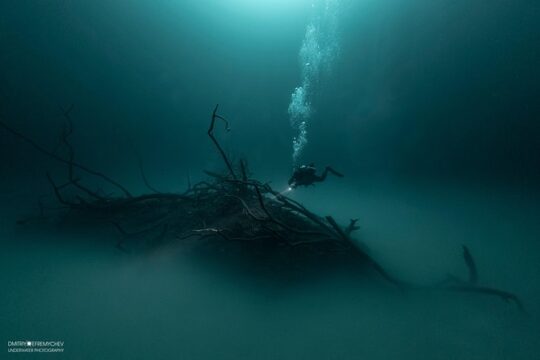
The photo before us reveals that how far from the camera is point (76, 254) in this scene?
166 inches

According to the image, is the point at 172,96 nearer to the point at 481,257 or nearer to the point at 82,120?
the point at 82,120

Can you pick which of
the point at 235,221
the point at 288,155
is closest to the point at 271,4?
the point at 288,155

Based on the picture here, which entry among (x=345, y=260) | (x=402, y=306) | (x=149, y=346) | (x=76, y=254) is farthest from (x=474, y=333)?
(x=76, y=254)

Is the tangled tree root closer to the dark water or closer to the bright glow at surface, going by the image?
the dark water

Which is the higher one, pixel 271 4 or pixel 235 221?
pixel 271 4

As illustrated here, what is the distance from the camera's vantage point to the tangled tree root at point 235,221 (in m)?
3.57

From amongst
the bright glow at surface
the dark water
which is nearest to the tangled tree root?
the dark water

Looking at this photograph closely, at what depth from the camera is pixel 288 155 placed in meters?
34.9

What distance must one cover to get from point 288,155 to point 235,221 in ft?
103

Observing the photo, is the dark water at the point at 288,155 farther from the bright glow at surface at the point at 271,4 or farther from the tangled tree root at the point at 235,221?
the tangled tree root at the point at 235,221

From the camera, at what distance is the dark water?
301 cm

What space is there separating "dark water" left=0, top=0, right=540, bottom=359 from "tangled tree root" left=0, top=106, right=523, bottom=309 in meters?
0.32

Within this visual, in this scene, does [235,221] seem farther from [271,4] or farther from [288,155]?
[288,155]

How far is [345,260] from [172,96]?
3614cm
